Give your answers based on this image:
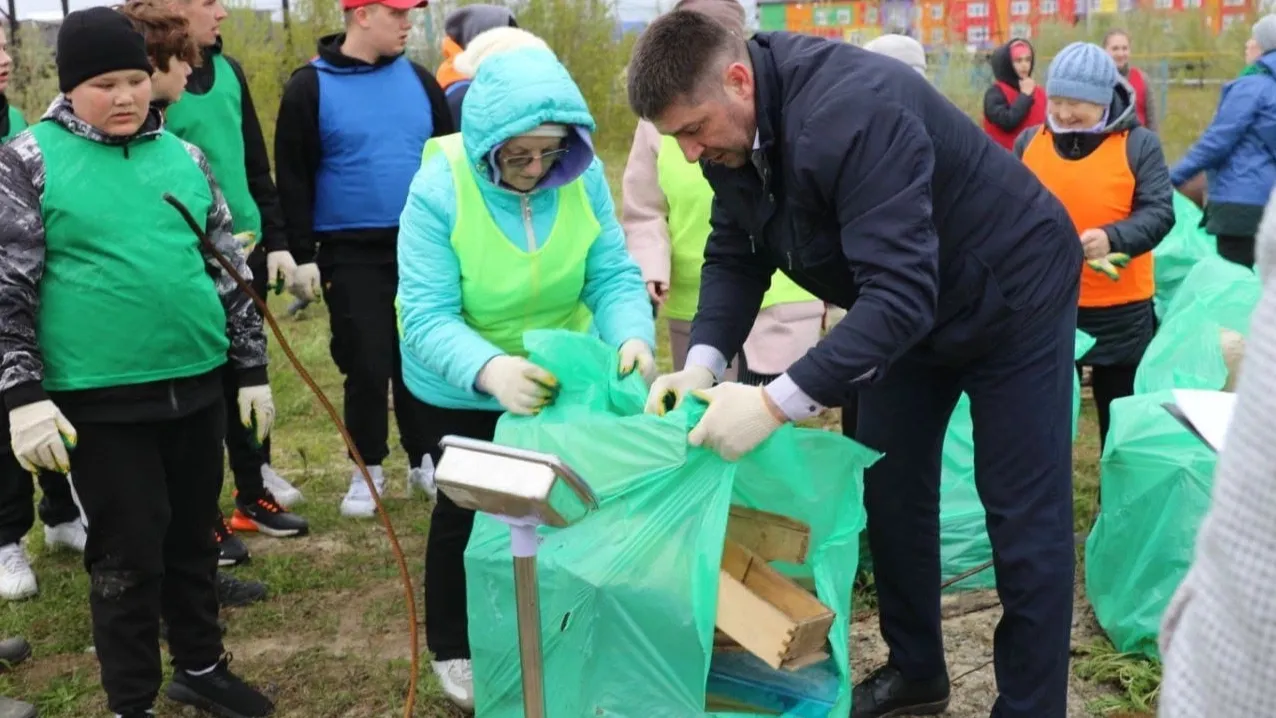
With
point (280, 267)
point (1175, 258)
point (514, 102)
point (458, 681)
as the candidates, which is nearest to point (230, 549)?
point (280, 267)

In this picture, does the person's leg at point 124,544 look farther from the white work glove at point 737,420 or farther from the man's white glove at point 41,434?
the white work glove at point 737,420

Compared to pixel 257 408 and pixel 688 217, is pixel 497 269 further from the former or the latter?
pixel 688 217

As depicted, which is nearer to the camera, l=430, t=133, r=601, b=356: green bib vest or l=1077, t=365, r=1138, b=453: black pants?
l=430, t=133, r=601, b=356: green bib vest

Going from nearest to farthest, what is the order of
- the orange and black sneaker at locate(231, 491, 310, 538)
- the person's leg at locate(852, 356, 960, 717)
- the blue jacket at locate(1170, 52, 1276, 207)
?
1. the person's leg at locate(852, 356, 960, 717)
2. the orange and black sneaker at locate(231, 491, 310, 538)
3. the blue jacket at locate(1170, 52, 1276, 207)

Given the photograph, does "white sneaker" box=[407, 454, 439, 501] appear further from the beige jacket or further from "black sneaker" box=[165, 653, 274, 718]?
"black sneaker" box=[165, 653, 274, 718]

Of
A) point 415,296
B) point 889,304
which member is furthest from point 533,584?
point 415,296

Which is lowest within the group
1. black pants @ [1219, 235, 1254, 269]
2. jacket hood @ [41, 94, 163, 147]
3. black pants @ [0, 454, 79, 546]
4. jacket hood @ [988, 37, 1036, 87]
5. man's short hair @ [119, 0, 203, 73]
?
black pants @ [0, 454, 79, 546]

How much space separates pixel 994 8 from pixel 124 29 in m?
13.4

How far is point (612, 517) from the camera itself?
7.39 feet

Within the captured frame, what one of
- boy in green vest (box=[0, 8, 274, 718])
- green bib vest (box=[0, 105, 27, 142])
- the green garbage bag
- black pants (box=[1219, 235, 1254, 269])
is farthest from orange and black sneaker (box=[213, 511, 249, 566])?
black pants (box=[1219, 235, 1254, 269])

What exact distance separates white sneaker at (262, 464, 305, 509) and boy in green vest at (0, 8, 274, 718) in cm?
167

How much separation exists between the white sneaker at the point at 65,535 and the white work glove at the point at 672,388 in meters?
2.41

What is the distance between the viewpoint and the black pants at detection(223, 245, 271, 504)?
390 cm

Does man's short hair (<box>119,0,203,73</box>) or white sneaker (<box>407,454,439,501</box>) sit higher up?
man's short hair (<box>119,0,203,73</box>)
